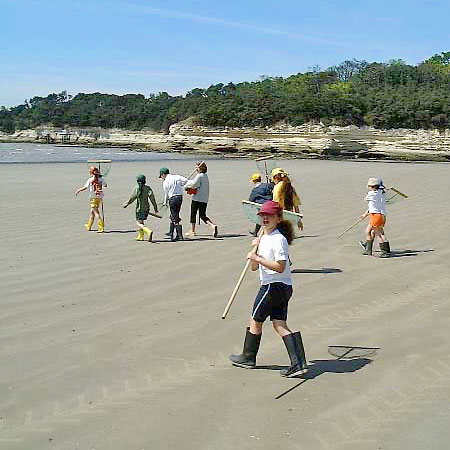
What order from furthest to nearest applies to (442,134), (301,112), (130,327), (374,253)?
1. (301,112)
2. (442,134)
3. (374,253)
4. (130,327)

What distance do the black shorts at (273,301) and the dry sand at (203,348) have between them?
52cm

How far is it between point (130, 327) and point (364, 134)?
6561 centimetres

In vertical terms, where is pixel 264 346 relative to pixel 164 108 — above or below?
below

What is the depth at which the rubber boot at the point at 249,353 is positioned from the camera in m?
5.64

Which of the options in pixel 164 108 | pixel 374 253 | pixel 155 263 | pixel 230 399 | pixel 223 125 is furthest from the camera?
pixel 164 108

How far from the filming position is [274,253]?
5391 mm

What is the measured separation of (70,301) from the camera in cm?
785

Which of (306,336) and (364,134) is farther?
(364,134)

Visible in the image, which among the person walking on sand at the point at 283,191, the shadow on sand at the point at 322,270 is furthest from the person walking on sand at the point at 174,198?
the shadow on sand at the point at 322,270

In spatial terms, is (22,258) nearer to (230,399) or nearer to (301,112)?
(230,399)

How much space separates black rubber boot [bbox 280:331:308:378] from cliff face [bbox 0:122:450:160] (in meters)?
51.5

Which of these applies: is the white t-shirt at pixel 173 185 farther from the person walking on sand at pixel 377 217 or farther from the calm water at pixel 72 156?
the calm water at pixel 72 156

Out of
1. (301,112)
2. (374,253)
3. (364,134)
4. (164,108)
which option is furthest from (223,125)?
(374,253)

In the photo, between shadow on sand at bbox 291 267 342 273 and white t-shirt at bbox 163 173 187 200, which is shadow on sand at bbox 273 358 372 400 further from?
white t-shirt at bbox 163 173 187 200
